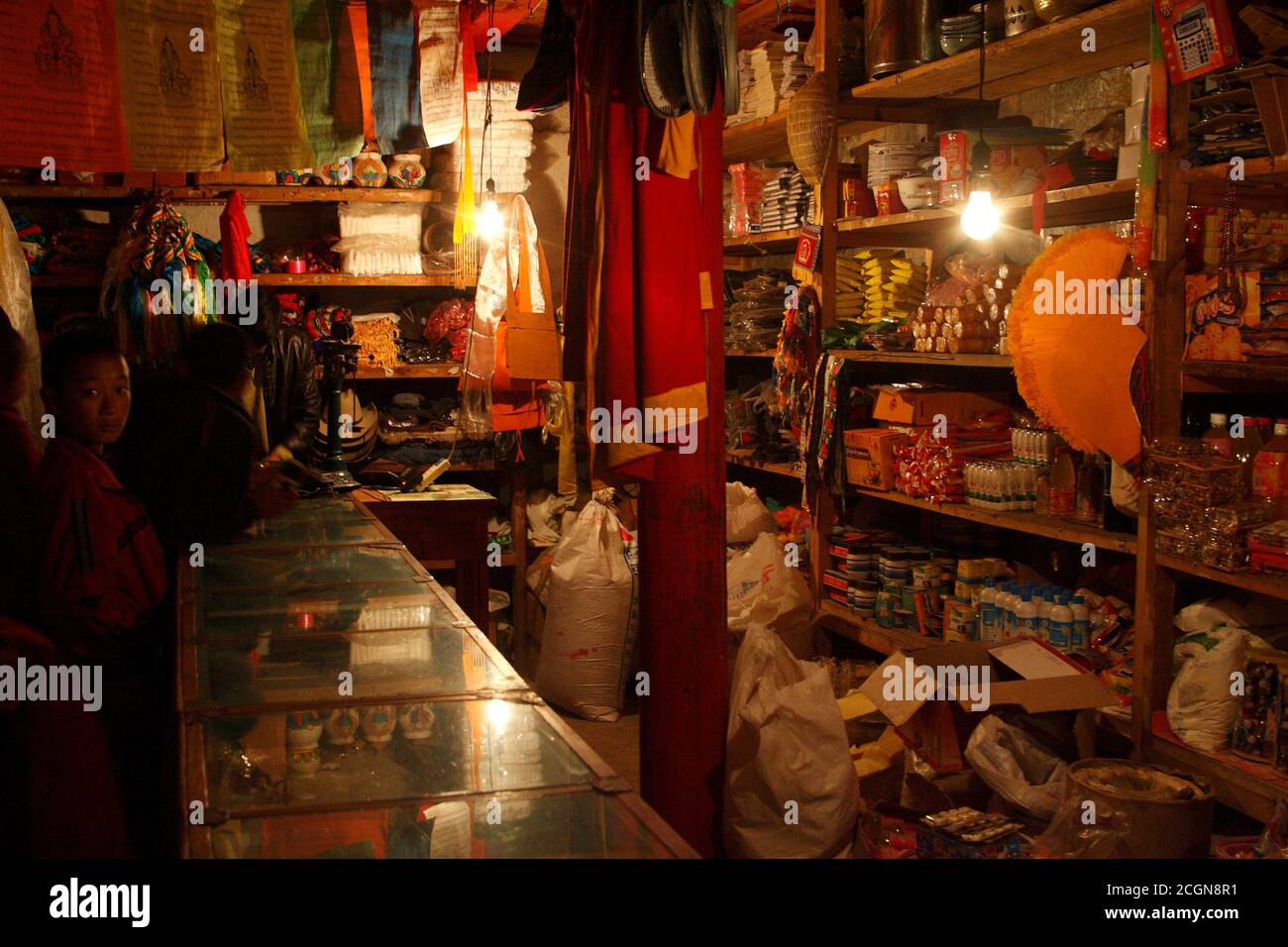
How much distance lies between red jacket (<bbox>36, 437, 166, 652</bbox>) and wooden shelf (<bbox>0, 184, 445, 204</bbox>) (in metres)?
3.17

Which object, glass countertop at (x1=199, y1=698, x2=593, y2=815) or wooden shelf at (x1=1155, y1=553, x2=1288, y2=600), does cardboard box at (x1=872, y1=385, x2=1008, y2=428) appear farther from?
glass countertop at (x1=199, y1=698, x2=593, y2=815)

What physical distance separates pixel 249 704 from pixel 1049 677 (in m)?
2.32

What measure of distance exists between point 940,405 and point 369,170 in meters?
3.17

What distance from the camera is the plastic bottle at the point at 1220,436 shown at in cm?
308

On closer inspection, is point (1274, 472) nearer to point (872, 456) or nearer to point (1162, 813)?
point (1162, 813)

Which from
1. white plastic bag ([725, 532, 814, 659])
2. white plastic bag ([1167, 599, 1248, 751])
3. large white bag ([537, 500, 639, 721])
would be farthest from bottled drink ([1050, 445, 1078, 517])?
large white bag ([537, 500, 639, 721])

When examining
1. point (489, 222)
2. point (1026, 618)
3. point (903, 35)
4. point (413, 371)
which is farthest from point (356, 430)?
point (1026, 618)

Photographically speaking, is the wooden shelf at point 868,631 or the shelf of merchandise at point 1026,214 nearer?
the shelf of merchandise at point 1026,214

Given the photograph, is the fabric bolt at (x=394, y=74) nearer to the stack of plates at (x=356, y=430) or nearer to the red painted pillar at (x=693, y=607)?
the stack of plates at (x=356, y=430)

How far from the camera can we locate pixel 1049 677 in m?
3.34

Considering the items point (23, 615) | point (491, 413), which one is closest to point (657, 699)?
point (23, 615)

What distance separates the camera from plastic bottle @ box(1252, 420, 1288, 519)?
2979 millimetres

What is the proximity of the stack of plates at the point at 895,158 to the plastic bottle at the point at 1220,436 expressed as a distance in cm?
167

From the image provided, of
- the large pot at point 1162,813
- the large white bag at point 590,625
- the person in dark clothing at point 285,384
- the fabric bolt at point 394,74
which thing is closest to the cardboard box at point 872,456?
the large white bag at point 590,625
